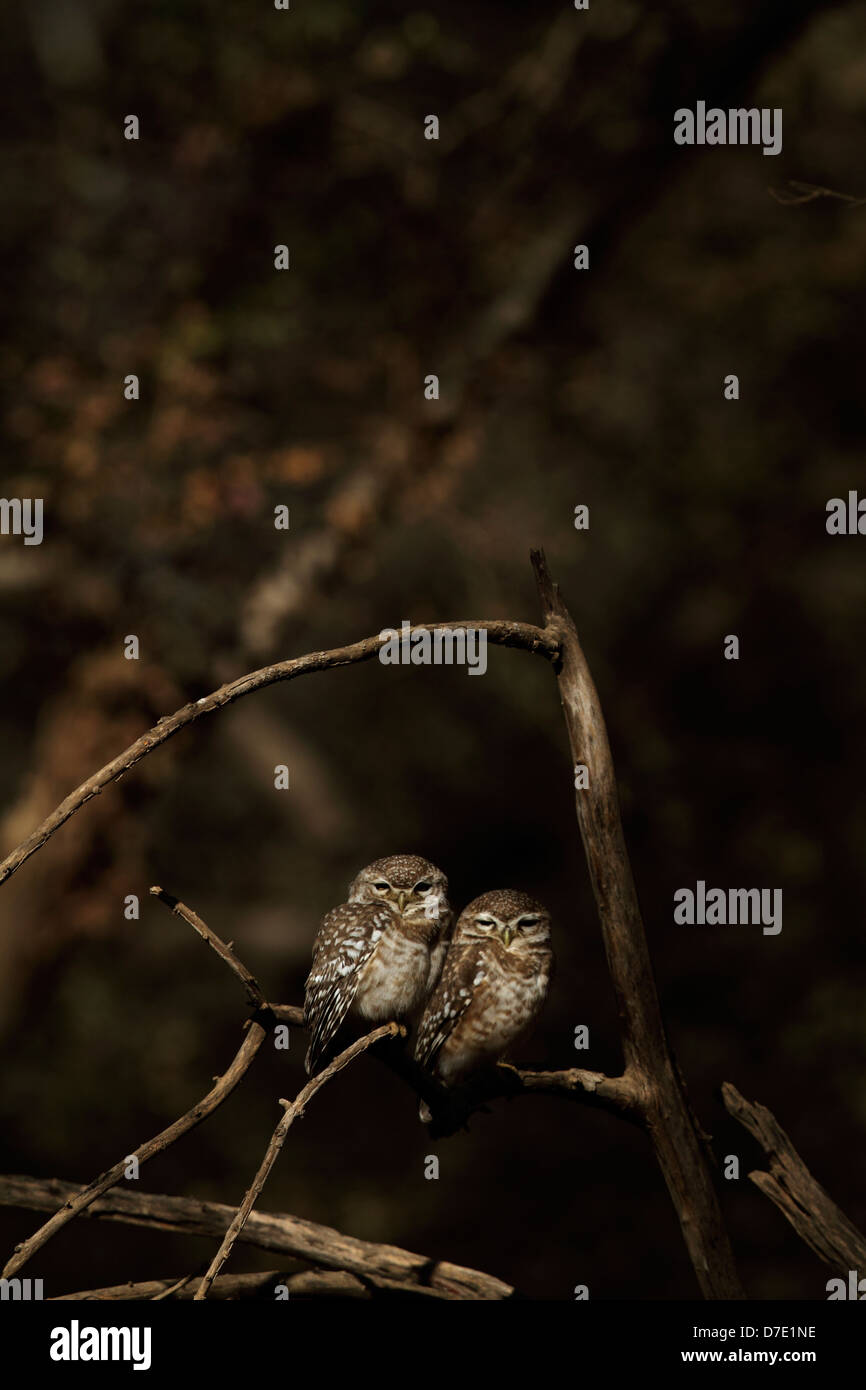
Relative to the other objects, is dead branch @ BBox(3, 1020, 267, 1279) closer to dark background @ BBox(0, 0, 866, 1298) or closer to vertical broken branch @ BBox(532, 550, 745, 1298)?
vertical broken branch @ BBox(532, 550, 745, 1298)

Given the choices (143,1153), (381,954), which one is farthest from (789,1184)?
(143,1153)

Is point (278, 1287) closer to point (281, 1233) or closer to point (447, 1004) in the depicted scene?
point (281, 1233)

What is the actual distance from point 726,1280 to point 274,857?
3.11 metres

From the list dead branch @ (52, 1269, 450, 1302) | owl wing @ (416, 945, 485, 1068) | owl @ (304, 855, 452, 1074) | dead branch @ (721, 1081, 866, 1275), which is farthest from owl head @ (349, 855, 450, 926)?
dead branch @ (52, 1269, 450, 1302)

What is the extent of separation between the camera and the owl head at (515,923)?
1.92m

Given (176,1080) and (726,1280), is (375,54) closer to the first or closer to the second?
(176,1080)

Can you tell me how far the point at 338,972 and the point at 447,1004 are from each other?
0.22 metres

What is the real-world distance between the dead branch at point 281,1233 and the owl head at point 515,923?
19.9 inches

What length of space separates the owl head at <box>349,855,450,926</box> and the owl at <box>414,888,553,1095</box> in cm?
12

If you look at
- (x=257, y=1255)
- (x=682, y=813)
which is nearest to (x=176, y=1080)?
(x=257, y=1255)

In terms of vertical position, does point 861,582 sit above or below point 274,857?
above
